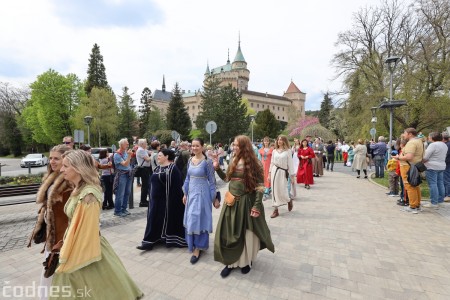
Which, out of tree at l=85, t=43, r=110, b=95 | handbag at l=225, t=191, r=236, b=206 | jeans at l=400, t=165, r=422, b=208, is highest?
tree at l=85, t=43, r=110, b=95

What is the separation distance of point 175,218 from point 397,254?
157 inches

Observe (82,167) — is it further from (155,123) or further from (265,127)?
(265,127)

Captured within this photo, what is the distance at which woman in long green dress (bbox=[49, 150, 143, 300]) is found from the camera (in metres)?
2.04

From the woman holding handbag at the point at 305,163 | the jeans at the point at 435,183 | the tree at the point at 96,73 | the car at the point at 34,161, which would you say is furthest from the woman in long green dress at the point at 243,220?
the tree at the point at 96,73

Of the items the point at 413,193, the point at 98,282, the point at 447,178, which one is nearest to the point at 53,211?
the point at 98,282

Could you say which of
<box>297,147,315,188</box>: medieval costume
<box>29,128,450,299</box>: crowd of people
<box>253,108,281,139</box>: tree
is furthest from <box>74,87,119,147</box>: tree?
<box>297,147,315,188</box>: medieval costume

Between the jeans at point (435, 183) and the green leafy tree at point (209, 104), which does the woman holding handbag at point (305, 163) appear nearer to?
the jeans at point (435, 183)

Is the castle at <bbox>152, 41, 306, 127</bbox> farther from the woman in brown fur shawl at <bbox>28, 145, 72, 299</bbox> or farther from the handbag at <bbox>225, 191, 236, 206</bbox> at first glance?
the woman in brown fur shawl at <bbox>28, 145, 72, 299</bbox>

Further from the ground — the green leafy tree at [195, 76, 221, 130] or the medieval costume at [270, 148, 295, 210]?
the green leafy tree at [195, 76, 221, 130]

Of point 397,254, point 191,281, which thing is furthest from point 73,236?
point 397,254

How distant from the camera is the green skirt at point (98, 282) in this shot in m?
2.05

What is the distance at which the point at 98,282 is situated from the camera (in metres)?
2.15

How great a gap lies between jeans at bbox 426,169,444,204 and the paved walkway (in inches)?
38.3

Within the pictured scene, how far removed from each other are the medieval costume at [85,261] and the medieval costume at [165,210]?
7.81 ft
